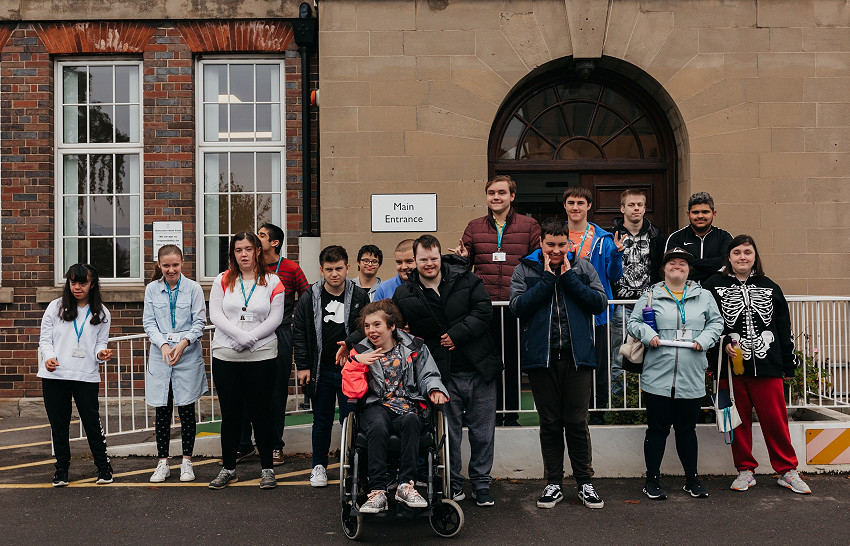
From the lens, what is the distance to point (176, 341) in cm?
589

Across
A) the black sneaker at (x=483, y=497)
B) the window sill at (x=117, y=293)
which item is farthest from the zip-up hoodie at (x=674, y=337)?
the window sill at (x=117, y=293)

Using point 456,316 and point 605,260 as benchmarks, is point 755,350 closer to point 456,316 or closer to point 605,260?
point 605,260

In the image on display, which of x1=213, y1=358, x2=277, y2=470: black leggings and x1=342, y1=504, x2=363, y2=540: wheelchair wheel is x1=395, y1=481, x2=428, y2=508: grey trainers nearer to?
x1=342, y1=504, x2=363, y2=540: wheelchair wheel

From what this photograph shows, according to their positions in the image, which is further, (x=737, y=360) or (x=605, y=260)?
(x=605, y=260)

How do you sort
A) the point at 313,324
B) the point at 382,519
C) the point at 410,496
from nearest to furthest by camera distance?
the point at 410,496 < the point at 382,519 < the point at 313,324

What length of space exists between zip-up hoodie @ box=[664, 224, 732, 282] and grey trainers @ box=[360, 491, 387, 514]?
3.20 metres

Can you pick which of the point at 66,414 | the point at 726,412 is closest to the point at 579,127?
the point at 726,412

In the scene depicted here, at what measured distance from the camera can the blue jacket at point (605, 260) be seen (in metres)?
6.05

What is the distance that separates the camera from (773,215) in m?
8.16

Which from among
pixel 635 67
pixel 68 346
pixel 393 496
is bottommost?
pixel 393 496

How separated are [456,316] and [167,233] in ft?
16.7

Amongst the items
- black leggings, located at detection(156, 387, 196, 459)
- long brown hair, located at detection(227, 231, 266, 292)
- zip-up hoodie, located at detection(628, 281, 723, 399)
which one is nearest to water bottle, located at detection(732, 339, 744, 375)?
zip-up hoodie, located at detection(628, 281, 723, 399)

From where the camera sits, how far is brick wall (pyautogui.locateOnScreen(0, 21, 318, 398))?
8.88 m

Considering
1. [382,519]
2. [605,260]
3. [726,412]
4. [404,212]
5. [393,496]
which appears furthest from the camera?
[404,212]
